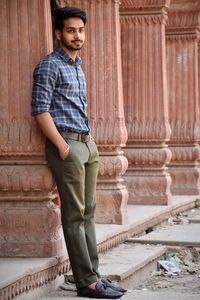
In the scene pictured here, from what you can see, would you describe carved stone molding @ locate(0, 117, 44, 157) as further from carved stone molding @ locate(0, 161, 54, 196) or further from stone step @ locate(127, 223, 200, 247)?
stone step @ locate(127, 223, 200, 247)

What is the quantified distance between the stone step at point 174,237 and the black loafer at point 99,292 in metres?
2.54

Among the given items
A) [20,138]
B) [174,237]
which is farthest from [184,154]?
[20,138]

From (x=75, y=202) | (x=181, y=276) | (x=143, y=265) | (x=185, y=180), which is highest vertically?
(x=75, y=202)

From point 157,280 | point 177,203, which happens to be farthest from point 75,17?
point 177,203

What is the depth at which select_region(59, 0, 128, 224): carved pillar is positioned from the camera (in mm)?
8594

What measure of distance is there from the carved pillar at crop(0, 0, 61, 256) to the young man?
1.25ft

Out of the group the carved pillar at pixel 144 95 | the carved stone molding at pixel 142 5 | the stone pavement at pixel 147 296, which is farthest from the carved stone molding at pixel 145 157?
the stone pavement at pixel 147 296

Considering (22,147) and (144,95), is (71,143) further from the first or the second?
(144,95)

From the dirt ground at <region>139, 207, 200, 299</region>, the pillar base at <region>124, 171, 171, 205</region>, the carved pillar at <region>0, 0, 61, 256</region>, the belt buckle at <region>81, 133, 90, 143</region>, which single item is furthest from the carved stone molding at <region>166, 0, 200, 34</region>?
the belt buckle at <region>81, 133, 90, 143</region>

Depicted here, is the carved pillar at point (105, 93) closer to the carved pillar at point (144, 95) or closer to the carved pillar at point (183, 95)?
the carved pillar at point (144, 95)

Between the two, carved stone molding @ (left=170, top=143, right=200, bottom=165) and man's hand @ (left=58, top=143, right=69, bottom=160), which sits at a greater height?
man's hand @ (left=58, top=143, right=69, bottom=160)

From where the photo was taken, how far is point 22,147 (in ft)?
21.3

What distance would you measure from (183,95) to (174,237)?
467cm

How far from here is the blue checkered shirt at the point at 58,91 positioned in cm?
598
